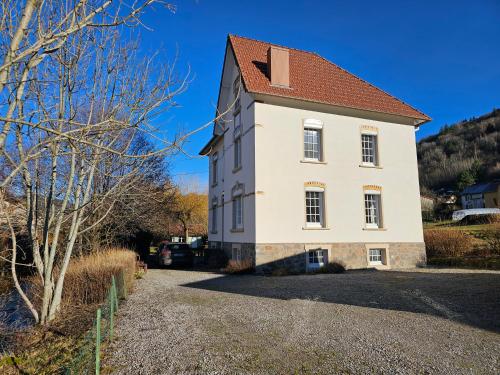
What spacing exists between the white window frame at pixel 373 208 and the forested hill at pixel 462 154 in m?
57.6

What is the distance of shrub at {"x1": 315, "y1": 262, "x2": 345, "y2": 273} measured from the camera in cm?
1566

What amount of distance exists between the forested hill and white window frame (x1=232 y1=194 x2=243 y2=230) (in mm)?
61088

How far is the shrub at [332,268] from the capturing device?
616 inches

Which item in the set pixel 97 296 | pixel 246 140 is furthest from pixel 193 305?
pixel 246 140

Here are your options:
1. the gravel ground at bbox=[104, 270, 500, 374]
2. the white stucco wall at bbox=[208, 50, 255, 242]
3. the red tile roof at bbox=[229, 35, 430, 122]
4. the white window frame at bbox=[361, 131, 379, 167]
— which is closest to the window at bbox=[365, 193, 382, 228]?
the white window frame at bbox=[361, 131, 379, 167]

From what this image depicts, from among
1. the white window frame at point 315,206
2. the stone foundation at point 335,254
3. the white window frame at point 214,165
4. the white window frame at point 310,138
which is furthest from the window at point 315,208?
the white window frame at point 214,165

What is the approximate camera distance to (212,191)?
24000mm

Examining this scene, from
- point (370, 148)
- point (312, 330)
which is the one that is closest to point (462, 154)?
point (370, 148)

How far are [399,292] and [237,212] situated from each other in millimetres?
9889

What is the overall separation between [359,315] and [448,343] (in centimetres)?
205

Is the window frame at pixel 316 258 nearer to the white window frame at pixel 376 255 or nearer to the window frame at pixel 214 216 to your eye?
the white window frame at pixel 376 255

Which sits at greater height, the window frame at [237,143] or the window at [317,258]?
the window frame at [237,143]

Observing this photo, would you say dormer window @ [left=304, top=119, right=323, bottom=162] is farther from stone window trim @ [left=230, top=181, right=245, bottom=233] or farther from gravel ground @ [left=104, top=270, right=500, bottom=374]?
gravel ground @ [left=104, top=270, right=500, bottom=374]

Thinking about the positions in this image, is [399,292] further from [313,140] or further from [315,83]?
[315,83]
